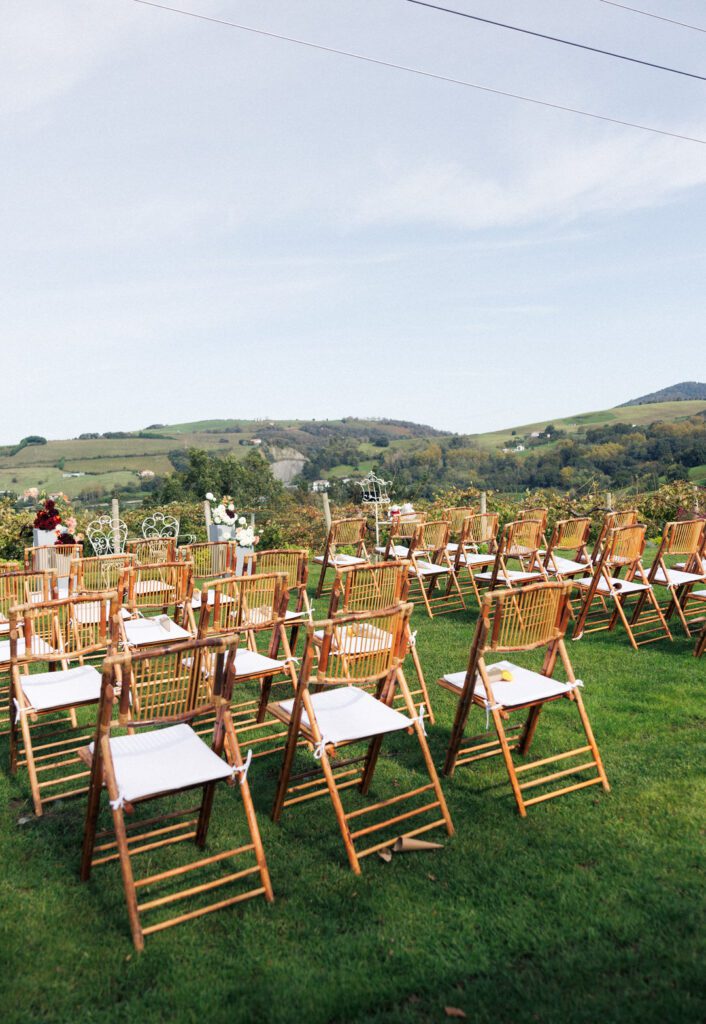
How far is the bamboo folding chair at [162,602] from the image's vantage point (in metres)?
4.80

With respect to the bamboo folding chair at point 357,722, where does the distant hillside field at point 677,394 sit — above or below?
above

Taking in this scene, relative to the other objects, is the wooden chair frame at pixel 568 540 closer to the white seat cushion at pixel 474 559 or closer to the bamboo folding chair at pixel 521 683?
the white seat cushion at pixel 474 559

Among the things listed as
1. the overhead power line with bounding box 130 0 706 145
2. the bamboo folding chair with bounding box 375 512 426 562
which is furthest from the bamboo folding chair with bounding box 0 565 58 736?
the overhead power line with bounding box 130 0 706 145

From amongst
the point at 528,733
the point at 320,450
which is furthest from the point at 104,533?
the point at 320,450

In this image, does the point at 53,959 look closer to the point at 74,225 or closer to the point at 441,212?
the point at 441,212

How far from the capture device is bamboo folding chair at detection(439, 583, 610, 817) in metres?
3.38

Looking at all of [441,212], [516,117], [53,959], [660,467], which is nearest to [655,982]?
[53,959]

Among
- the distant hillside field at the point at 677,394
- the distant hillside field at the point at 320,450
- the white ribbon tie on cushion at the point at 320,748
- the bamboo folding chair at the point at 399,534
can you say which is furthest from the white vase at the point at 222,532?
the distant hillside field at the point at 677,394

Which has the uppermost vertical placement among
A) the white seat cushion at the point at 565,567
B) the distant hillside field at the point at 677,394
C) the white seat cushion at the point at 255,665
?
the distant hillside field at the point at 677,394

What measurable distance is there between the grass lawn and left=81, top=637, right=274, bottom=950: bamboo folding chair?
105mm

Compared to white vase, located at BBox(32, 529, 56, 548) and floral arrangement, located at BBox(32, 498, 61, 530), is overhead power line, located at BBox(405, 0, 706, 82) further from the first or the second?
white vase, located at BBox(32, 529, 56, 548)

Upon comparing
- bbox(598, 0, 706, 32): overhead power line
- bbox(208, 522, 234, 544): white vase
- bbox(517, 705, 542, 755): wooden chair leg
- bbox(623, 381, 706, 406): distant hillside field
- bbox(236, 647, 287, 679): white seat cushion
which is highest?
bbox(598, 0, 706, 32): overhead power line

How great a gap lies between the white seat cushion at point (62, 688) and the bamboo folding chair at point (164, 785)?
62cm

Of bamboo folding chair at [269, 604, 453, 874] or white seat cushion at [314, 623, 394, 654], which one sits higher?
white seat cushion at [314, 623, 394, 654]
